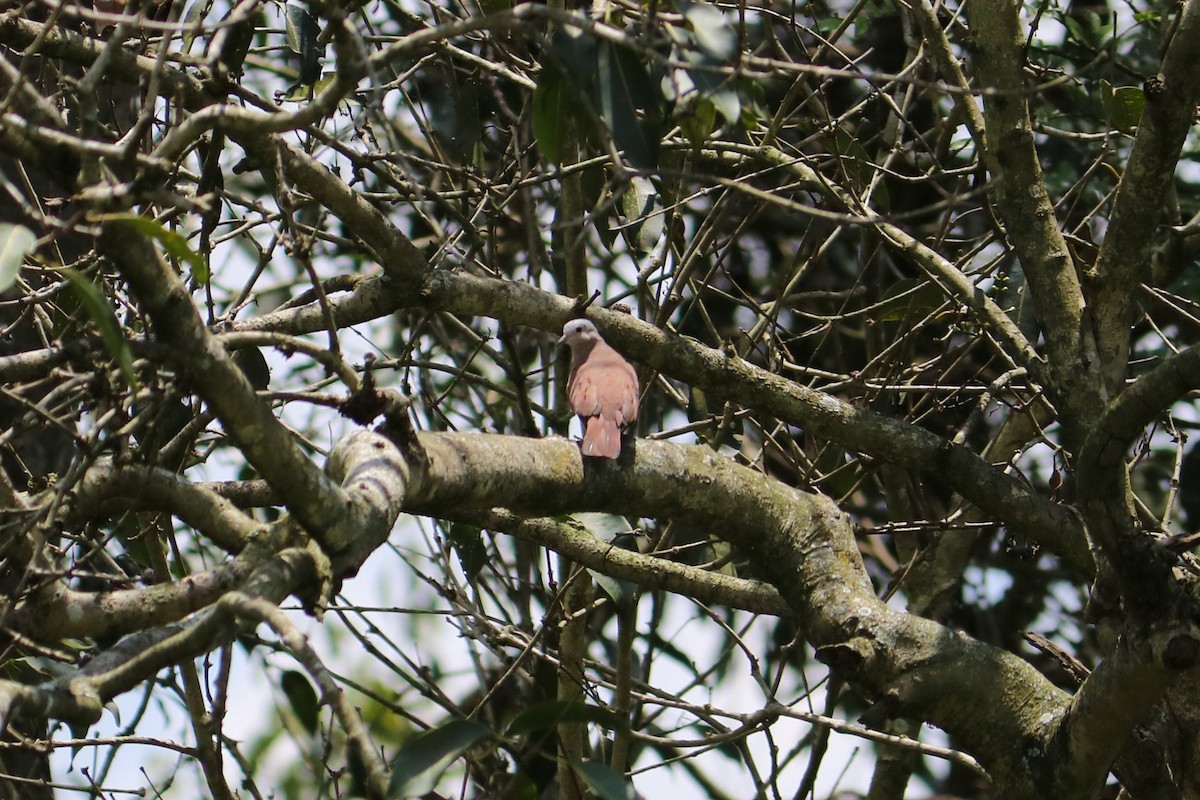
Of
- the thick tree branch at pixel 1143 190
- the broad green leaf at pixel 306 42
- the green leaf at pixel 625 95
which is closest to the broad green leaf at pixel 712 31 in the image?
the green leaf at pixel 625 95

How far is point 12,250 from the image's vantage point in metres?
1.94

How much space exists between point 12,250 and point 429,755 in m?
1.13

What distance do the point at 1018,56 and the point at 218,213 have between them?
246 cm

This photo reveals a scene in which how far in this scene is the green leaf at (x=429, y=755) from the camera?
2125 mm

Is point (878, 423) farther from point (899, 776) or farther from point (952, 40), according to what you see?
point (952, 40)

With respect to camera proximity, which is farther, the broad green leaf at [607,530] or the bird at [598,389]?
the broad green leaf at [607,530]

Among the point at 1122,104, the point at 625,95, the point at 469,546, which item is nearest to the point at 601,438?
the point at 625,95

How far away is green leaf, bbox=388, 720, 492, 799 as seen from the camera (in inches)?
83.7

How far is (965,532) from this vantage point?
15.9 ft

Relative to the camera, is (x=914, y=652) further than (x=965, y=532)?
No

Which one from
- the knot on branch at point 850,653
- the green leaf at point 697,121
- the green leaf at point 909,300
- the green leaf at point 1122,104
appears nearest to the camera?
the green leaf at point 697,121

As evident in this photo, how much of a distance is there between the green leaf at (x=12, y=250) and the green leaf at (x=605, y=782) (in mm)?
1330

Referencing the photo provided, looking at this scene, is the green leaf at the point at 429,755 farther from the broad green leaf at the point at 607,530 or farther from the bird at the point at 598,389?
the broad green leaf at the point at 607,530

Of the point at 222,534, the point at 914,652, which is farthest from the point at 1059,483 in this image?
the point at 222,534
